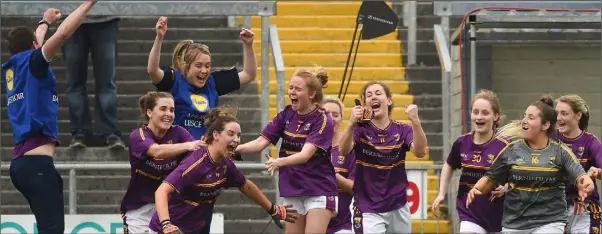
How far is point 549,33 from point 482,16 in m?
1.47

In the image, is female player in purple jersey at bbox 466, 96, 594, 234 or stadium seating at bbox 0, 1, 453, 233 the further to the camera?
stadium seating at bbox 0, 1, 453, 233

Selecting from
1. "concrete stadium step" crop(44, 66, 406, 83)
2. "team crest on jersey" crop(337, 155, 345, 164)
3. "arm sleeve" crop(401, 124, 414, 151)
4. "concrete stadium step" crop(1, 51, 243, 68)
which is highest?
"concrete stadium step" crop(1, 51, 243, 68)

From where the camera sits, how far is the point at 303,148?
13.1 metres

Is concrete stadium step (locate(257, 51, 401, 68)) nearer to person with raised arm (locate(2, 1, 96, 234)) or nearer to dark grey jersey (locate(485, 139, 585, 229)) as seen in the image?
dark grey jersey (locate(485, 139, 585, 229))

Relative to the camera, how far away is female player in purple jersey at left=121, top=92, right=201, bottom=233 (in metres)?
12.7

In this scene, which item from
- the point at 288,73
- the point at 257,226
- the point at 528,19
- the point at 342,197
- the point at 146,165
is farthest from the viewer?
the point at 288,73

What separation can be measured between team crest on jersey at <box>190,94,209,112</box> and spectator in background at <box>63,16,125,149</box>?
3.52 metres

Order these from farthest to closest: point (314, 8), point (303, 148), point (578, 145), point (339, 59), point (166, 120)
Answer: point (314, 8) → point (339, 59) → point (578, 145) → point (303, 148) → point (166, 120)

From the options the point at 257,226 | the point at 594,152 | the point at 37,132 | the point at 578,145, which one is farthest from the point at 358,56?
the point at 37,132

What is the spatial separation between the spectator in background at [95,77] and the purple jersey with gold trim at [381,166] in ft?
11.5

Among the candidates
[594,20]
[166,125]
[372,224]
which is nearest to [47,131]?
[166,125]

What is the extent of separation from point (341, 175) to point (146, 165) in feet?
7.77

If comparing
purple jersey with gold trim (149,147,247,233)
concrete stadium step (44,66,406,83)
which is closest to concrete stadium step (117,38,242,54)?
concrete stadium step (44,66,406,83)

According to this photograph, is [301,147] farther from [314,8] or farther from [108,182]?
[314,8]
